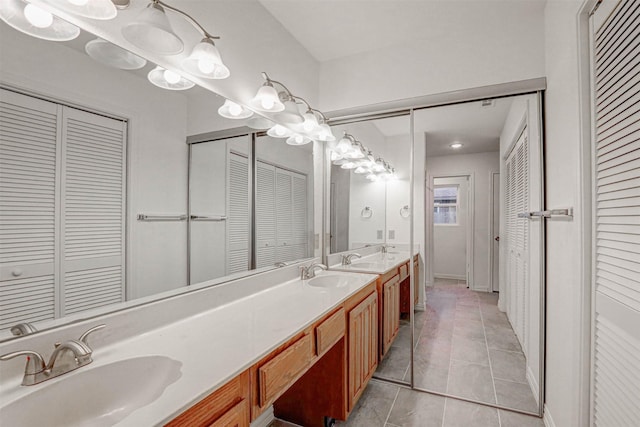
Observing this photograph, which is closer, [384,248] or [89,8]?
[89,8]

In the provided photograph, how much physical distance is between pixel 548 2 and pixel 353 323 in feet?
7.28

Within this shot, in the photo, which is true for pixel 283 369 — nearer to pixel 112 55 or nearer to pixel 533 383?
pixel 112 55

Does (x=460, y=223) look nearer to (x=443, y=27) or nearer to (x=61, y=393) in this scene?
(x=443, y=27)

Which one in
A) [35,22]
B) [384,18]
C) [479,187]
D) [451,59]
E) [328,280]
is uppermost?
[384,18]

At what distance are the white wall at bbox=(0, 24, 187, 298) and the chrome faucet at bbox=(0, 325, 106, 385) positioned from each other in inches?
11.5

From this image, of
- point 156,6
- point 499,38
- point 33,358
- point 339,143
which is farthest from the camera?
point 339,143

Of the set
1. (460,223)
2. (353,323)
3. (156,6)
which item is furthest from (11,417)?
(460,223)

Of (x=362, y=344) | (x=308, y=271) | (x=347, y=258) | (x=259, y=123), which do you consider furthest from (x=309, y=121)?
(x=362, y=344)

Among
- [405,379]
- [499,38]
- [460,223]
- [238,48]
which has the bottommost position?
[405,379]

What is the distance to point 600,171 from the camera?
1159mm

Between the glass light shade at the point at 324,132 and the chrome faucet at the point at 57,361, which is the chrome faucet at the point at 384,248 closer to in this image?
the glass light shade at the point at 324,132

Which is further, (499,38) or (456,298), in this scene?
(456,298)

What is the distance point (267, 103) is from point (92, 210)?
41.9 inches

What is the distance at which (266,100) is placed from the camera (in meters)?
1.69
